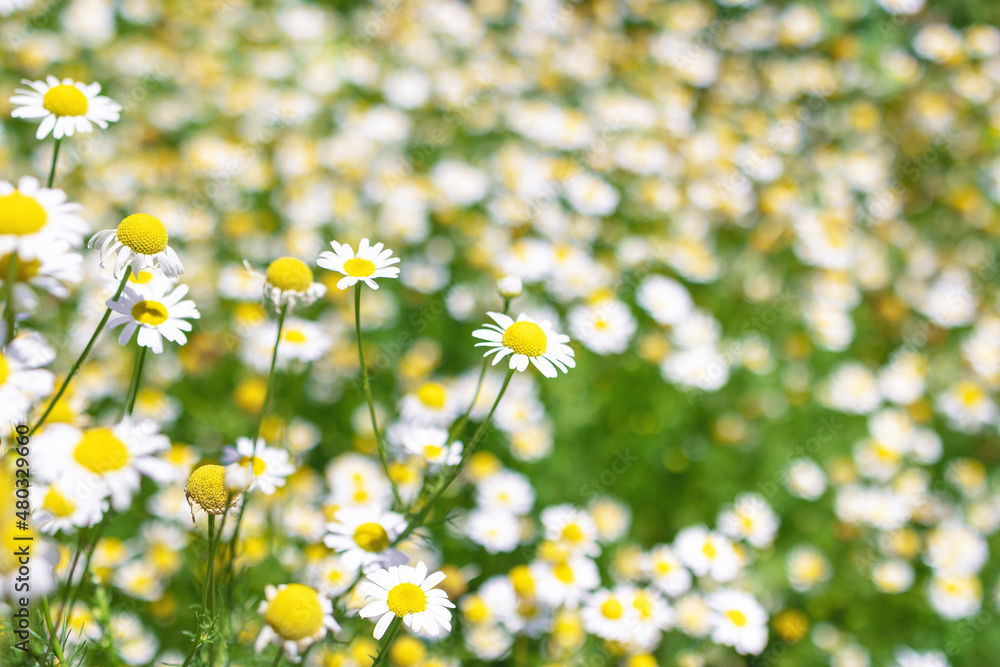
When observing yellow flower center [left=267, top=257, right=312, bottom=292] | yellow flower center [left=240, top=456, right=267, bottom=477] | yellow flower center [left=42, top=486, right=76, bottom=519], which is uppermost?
yellow flower center [left=267, top=257, right=312, bottom=292]

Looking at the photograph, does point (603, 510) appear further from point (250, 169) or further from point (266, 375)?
point (250, 169)

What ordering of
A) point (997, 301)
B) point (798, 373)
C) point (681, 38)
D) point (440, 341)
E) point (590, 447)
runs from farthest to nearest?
point (681, 38) < point (997, 301) < point (798, 373) < point (440, 341) < point (590, 447)

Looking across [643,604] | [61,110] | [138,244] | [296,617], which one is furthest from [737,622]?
[61,110]

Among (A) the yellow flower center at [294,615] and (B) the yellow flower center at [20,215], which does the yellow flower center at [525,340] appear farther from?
(B) the yellow flower center at [20,215]

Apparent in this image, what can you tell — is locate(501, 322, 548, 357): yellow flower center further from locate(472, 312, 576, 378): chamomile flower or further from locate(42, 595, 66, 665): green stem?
locate(42, 595, 66, 665): green stem

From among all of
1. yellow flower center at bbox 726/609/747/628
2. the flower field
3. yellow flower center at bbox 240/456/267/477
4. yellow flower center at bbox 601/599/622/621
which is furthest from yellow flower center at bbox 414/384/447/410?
yellow flower center at bbox 726/609/747/628

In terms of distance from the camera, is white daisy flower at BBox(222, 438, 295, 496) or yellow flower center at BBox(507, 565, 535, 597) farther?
yellow flower center at BBox(507, 565, 535, 597)

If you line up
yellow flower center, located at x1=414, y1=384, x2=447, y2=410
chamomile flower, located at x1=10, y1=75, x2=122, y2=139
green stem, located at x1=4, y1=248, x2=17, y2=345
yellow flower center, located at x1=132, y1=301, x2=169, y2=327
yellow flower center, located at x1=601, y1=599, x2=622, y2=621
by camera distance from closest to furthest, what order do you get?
green stem, located at x1=4, y1=248, x2=17, y2=345 < yellow flower center, located at x1=132, y1=301, x2=169, y2=327 < chamomile flower, located at x1=10, y1=75, x2=122, y2=139 < yellow flower center, located at x1=601, y1=599, x2=622, y2=621 < yellow flower center, located at x1=414, y1=384, x2=447, y2=410

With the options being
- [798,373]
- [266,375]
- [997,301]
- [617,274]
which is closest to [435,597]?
[266,375]
